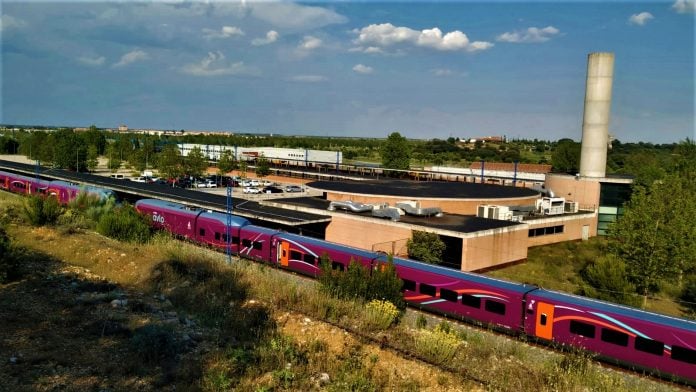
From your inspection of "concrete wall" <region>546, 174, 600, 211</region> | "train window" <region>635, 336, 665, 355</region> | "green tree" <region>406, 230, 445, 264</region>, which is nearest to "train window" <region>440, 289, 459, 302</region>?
"train window" <region>635, 336, 665, 355</region>

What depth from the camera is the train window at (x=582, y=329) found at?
71.5ft

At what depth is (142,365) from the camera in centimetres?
1495

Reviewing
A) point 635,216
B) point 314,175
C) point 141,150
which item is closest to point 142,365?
point 635,216

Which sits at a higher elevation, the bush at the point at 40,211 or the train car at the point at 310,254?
the bush at the point at 40,211

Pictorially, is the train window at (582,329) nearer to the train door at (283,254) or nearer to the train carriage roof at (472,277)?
the train carriage roof at (472,277)

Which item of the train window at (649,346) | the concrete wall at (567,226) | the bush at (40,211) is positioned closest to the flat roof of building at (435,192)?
the concrete wall at (567,226)

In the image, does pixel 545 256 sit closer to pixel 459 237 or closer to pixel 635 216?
pixel 635 216

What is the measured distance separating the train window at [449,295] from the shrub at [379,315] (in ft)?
17.0

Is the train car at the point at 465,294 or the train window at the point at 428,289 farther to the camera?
the train window at the point at 428,289

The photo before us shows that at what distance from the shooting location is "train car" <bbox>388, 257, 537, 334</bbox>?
24312 millimetres

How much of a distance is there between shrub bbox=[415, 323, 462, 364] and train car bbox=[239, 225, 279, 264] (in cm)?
1948

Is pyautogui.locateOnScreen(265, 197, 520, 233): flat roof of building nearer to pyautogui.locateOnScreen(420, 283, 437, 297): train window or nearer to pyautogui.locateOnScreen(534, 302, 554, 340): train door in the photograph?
pyautogui.locateOnScreen(420, 283, 437, 297): train window

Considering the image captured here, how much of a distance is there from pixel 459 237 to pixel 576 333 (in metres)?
14.9

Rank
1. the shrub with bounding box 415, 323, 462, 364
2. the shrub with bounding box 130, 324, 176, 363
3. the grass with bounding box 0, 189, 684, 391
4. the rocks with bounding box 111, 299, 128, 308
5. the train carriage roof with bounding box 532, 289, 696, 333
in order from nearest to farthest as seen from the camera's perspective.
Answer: the grass with bounding box 0, 189, 684, 391, the shrub with bounding box 130, 324, 176, 363, the shrub with bounding box 415, 323, 462, 364, the train carriage roof with bounding box 532, 289, 696, 333, the rocks with bounding box 111, 299, 128, 308
